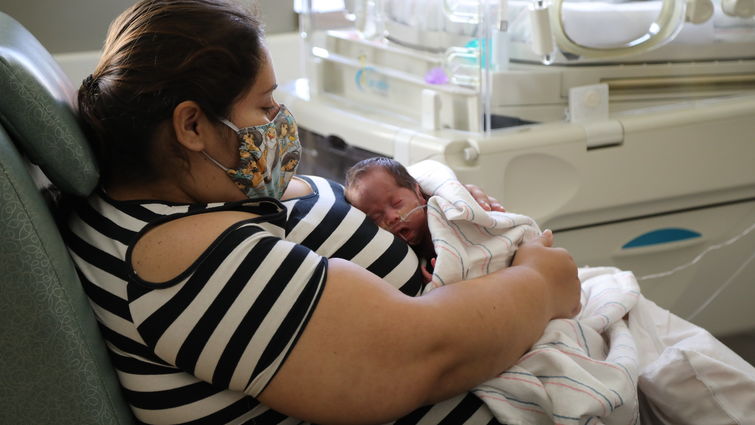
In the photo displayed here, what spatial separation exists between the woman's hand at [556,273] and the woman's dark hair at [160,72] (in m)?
0.48

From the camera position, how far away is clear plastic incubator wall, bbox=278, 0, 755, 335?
1741mm

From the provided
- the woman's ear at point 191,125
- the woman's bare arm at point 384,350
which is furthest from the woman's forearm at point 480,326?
the woman's ear at point 191,125

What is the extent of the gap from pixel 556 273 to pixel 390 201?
294 millimetres

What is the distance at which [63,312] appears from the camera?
2.85ft

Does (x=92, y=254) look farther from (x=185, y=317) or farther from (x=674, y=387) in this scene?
(x=674, y=387)

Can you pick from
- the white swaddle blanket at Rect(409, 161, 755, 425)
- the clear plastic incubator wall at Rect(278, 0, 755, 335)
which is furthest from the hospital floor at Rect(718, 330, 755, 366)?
the white swaddle blanket at Rect(409, 161, 755, 425)

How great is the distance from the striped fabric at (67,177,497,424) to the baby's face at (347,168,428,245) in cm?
19

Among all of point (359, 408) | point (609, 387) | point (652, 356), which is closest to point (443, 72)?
point (652, 356)

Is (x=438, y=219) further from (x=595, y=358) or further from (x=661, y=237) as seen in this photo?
(x=661, y=237)

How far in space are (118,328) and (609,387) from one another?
2.11 ft

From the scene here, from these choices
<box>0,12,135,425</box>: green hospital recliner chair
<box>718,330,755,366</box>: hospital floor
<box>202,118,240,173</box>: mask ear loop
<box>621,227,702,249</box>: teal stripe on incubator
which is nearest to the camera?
<box>0,12,135,425</box>: green hospital recliner chair

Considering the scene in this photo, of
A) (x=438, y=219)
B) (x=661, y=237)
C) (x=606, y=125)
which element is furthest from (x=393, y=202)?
(x=661, y=237)

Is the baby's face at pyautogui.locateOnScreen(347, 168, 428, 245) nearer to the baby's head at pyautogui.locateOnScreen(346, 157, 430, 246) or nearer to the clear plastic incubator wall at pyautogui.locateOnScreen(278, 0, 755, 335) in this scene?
the baby's head at pyautogui.locateOnScreen(346, 157, 430, 246)

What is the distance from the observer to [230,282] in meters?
0.88
